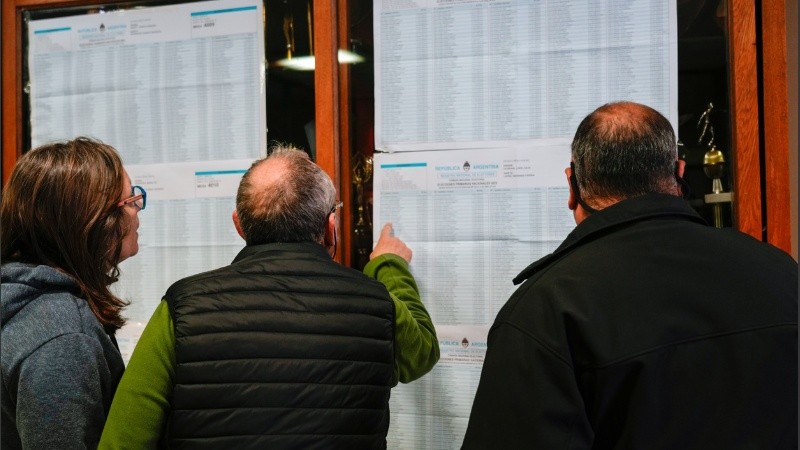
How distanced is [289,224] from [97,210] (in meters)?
0.35

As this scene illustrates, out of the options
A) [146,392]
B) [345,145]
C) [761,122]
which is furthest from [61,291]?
[761,122]

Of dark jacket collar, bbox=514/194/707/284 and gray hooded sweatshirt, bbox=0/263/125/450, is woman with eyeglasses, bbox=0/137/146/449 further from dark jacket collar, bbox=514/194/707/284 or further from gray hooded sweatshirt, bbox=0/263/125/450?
dark jacket collar, bbox=514/194/707/284

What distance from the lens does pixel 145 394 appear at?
1.10m

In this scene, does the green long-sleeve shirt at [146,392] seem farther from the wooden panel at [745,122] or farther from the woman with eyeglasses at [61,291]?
the wooden panel at [745,122]

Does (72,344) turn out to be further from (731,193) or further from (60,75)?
(731,193)

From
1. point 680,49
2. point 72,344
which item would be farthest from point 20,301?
point 680,49

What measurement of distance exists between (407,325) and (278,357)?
27 centimetres

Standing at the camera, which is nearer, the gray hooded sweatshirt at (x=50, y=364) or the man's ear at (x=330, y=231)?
the gray hooded sweatshirt at (x=50, y=364)

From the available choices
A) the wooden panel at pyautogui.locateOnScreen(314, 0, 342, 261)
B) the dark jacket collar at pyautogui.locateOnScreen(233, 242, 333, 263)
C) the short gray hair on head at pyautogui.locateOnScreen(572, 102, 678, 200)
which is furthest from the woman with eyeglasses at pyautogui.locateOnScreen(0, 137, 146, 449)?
the short gray hair on head at pyautogui.locateOnScreen(572, 102, 678, 200)

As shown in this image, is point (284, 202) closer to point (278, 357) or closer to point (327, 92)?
point (278, 357)

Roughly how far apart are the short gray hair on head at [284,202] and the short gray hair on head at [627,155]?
48 cm

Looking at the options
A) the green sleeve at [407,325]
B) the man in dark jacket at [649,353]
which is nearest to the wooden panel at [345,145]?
the green sleeve at [407,325]

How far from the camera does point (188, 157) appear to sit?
5.85ft

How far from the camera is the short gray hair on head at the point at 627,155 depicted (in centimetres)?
100
